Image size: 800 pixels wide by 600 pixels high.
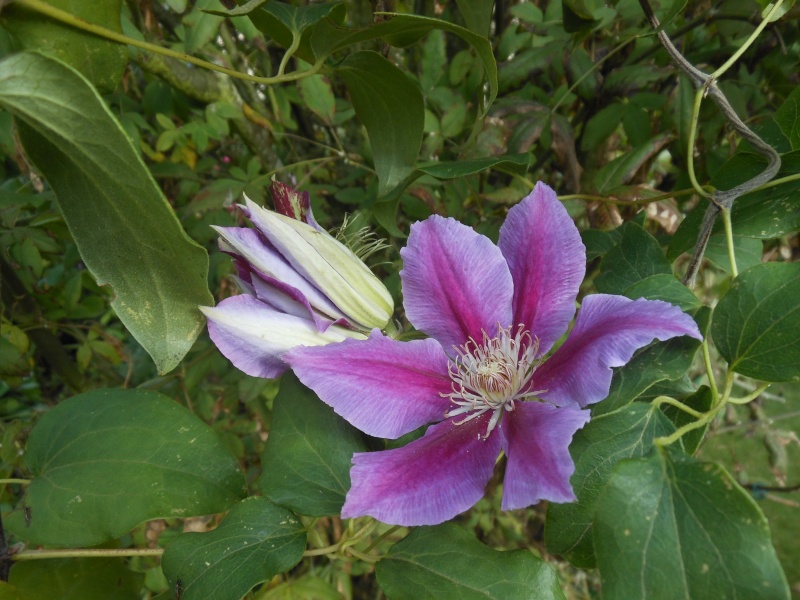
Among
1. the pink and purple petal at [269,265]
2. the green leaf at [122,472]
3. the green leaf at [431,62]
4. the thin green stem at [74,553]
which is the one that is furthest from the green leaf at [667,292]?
the green leaf at [431,62]

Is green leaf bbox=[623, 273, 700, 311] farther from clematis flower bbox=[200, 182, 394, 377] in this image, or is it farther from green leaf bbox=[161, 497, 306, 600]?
green leaf bbox=[161, 497, 306, 600]

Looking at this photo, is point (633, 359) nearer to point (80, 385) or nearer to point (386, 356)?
point (386, 356)

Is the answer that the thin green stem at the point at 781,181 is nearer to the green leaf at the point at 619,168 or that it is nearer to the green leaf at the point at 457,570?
the green leaf at the point at 619,168

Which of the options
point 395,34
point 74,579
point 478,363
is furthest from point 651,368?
point 74,579

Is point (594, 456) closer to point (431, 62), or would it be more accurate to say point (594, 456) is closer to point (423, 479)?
point (423, 479)

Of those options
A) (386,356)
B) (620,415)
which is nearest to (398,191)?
(386,356)

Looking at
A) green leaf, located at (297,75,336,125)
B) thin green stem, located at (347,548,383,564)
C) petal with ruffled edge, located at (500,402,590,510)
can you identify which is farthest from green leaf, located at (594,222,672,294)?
green leaf, located at (297,75,336,125)
